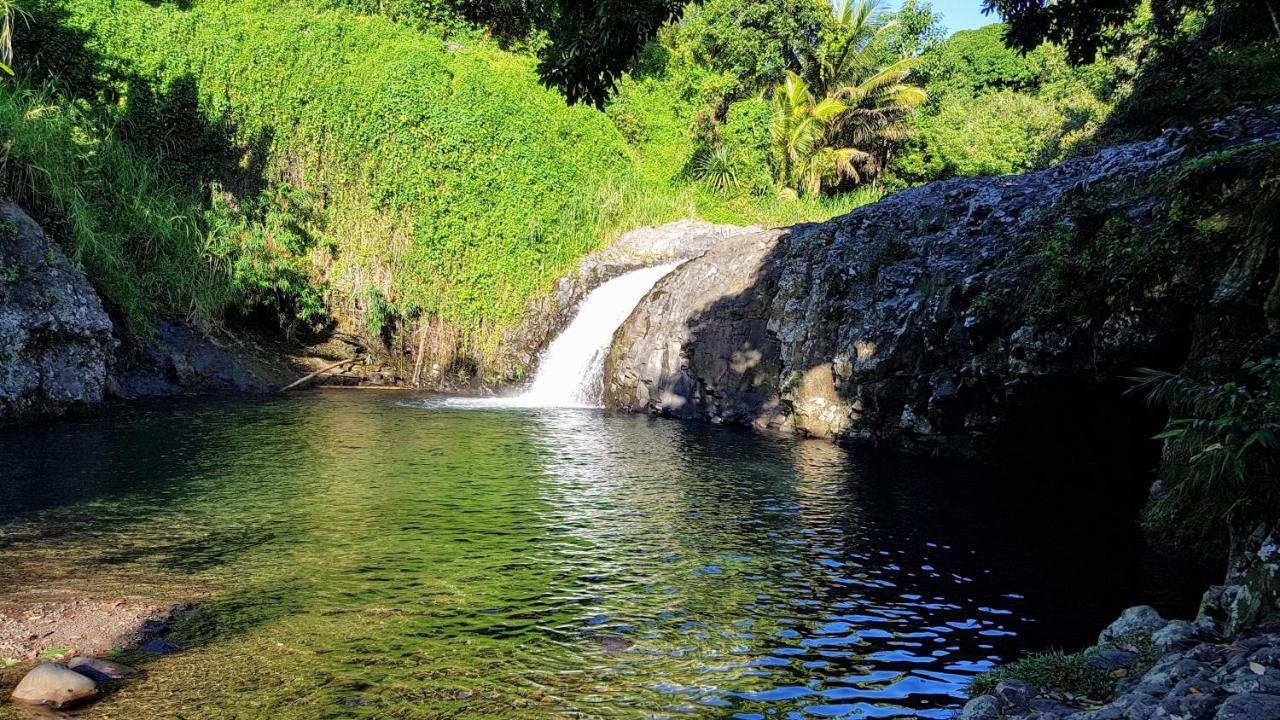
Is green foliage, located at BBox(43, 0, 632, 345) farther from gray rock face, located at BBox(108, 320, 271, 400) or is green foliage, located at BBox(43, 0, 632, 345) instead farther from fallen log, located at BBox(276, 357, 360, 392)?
gray rock face, located at BBox(108, 320, 271, 400)

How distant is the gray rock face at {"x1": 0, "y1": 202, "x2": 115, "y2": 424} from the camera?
14.4 meters

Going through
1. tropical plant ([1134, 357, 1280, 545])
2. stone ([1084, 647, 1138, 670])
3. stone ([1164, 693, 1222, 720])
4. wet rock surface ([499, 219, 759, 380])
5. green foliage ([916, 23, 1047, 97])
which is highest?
green foliage ([916, 23, 1047, 97])

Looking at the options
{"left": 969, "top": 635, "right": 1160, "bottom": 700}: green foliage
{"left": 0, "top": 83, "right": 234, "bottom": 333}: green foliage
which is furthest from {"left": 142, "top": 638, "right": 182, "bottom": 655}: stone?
{"left": 0, "top": 83, "right": 234, "bottom": 333}: green foliage

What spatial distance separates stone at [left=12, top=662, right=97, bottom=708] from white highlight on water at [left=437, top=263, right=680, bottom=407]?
14252 millimetres

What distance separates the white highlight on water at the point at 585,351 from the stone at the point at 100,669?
1388 centimetres

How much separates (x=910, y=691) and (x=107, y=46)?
24211mm

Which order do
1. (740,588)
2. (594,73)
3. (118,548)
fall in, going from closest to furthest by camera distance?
(740,588), (118,548), (594,73)

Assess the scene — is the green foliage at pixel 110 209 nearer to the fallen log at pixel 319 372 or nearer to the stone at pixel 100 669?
the fallen log at pixel 319 372

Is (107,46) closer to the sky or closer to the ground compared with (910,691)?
closer to the sky

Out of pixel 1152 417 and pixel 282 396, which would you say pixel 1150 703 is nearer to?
pixel 1152 417

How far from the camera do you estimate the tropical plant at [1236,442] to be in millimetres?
5723

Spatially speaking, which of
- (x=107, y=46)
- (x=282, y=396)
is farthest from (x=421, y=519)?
(x=107, y=46)

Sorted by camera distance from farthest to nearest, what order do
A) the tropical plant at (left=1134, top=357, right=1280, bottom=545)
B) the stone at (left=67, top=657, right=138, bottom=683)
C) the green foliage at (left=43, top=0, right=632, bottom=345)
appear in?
the green foliage at (left=43, top=0, right=632, bottom=345)
the tropical plant at (left=1134, top=357, right=1280, bottom=545)
the stone at (left=67, top=657, right=138, bottom=683)

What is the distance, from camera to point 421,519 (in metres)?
9.21
